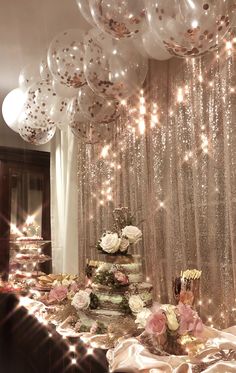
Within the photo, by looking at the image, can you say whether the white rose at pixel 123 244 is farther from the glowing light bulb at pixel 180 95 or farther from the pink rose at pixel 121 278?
the glowing light bulb at pixel 180 95

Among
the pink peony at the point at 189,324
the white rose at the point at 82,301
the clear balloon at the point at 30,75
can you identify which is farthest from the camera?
the clear balloon at the point at 30,75

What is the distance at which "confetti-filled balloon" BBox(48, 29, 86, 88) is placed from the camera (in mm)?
2188

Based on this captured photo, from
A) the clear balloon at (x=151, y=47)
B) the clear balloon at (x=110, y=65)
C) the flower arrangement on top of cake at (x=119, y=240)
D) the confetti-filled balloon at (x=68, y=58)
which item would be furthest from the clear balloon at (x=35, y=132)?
the flower arrangement on top of cake at (x=119, y=240)

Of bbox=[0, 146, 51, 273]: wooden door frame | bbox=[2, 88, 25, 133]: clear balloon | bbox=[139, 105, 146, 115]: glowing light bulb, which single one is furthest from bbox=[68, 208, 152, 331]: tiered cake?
bbox=[0, 146, 51, 273]: wooden door frame

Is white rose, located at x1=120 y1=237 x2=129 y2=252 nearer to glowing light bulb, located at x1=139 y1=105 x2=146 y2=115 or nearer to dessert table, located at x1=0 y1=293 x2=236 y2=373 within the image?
dessert table, located at x1=0 y1=293 x2=236 y2=373

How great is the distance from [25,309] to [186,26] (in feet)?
6.00

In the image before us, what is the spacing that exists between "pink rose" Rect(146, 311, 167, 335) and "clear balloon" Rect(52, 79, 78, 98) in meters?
1.66

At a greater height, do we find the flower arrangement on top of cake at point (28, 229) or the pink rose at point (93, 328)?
the flower arrangement on top of cake at point (28, 229)

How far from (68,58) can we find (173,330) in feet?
5.29

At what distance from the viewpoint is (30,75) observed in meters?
2.83

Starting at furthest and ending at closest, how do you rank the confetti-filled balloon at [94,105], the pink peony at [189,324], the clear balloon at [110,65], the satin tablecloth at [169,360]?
the confetti-filled balloon at [94,105], the clear balloon at [110,65], the pink peony at [189,324], the satin tablecloth at [169,360]

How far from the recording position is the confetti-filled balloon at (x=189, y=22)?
129 centimetres

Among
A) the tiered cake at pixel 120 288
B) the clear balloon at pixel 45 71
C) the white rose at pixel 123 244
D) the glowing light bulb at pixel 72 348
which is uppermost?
the clear balloon at pixel 45 71

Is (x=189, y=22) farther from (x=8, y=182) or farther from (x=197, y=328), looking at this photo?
(x=8, y=182)
